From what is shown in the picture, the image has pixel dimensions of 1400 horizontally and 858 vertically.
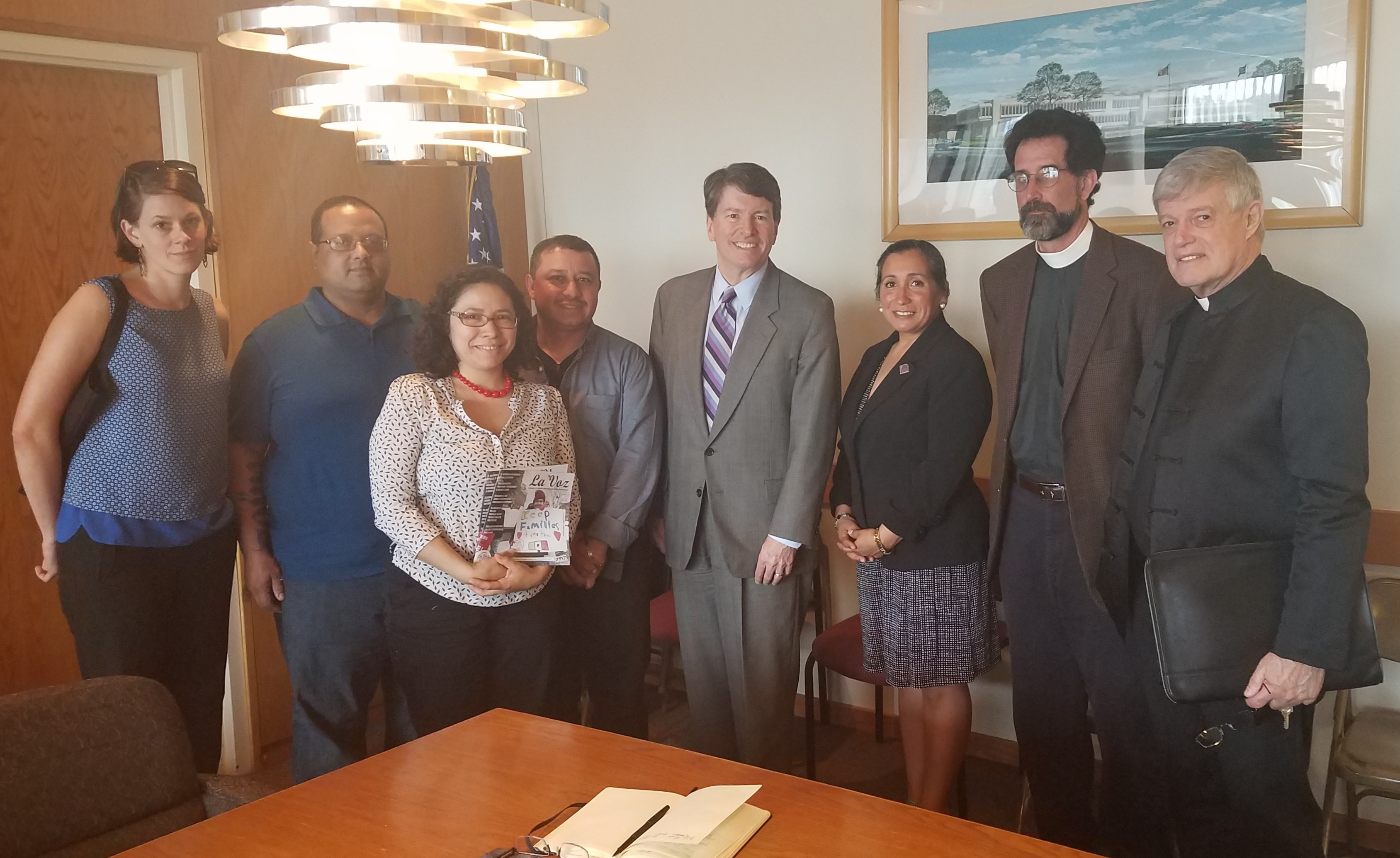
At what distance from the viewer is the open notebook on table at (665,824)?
1.40 meters

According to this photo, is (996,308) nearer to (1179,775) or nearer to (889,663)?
(889,663)

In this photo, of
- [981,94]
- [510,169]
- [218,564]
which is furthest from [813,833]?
[510,169]

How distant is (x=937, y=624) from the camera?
267 cm

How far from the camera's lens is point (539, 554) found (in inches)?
98.3

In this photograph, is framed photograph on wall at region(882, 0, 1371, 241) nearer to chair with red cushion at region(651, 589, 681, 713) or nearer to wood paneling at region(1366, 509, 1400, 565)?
wood paneling at region(1366, 509, 1400, 565)

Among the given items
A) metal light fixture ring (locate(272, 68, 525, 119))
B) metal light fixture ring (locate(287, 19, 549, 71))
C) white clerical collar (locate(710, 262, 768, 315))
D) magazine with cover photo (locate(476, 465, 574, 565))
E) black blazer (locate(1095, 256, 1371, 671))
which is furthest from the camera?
white clerical collar (locate(710, 262, 768, 315))

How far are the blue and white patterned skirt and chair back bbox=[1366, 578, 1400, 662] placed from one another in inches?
36.2

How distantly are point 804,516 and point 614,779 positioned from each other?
120 centimetres

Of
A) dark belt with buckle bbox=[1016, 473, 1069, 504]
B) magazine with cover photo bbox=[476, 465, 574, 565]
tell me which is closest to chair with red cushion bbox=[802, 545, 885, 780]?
dark belt with buckle bbox=[1016, 473, 1069, 504]

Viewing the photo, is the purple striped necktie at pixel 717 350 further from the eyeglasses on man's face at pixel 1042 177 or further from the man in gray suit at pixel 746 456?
the eyeglasses on man's face at pixel 1042 177

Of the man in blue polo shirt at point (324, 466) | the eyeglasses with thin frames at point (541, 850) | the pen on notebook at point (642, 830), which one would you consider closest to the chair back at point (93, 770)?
the eyeglasses with thin frames at point (541, 850)

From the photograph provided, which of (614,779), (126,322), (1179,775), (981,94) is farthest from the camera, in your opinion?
(981,94)

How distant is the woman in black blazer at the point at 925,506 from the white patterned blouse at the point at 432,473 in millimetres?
906

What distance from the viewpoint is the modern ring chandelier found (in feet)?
3.54
